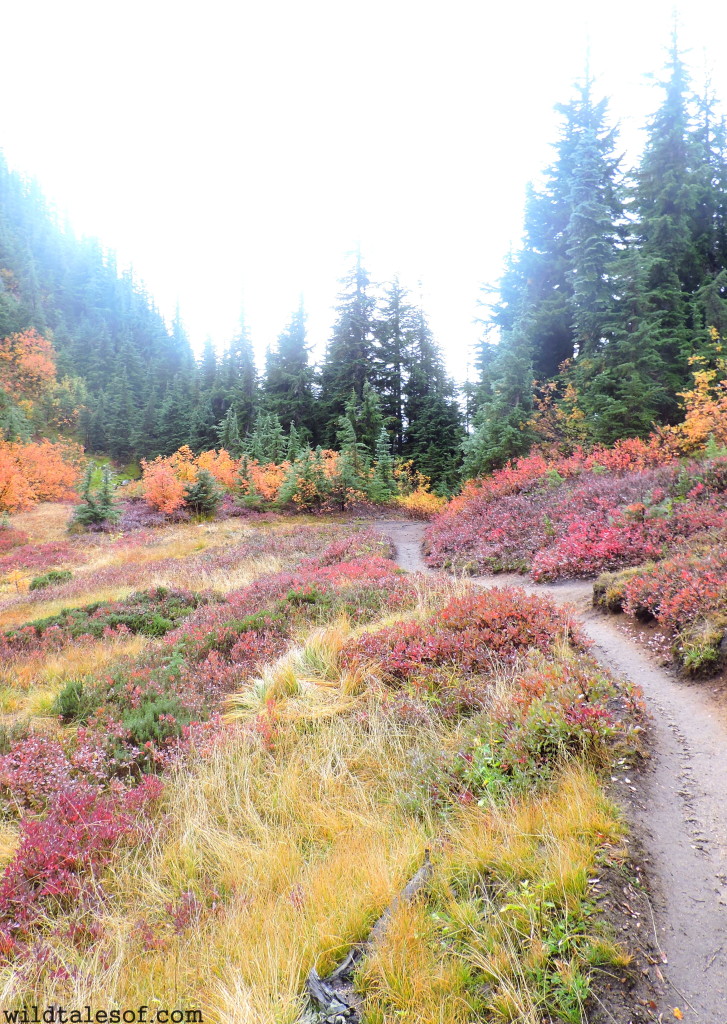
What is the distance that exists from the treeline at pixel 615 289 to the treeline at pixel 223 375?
10893 mm

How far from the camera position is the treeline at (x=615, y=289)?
18578 mm

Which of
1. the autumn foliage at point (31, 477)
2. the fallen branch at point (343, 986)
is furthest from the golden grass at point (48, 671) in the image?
the autumn foliage at point (31, 477)

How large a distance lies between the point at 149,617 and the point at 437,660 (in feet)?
22.2

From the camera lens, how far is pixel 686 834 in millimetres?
2967

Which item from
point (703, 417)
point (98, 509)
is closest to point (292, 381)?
point (98, 509)

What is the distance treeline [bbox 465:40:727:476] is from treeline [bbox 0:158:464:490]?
10.9 metres

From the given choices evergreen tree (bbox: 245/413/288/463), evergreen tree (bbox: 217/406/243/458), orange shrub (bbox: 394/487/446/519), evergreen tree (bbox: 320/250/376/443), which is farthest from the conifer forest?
evergreen tree (bbox: 320/250/376/443)

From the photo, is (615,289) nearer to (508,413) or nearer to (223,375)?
(508,413)

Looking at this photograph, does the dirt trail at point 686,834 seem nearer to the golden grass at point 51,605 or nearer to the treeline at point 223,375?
the golden grass at point 51,605

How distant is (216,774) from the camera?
4387 millimetres

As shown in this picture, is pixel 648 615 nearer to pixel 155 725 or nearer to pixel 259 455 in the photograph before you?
pixel 155 725

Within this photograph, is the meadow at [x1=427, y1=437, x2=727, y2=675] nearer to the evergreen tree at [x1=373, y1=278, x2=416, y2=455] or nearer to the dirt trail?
the dirt trail

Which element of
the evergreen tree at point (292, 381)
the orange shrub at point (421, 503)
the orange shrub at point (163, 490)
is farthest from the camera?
the evergreen tree at point (292, 381)

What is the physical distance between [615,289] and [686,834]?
2365 centimetres
